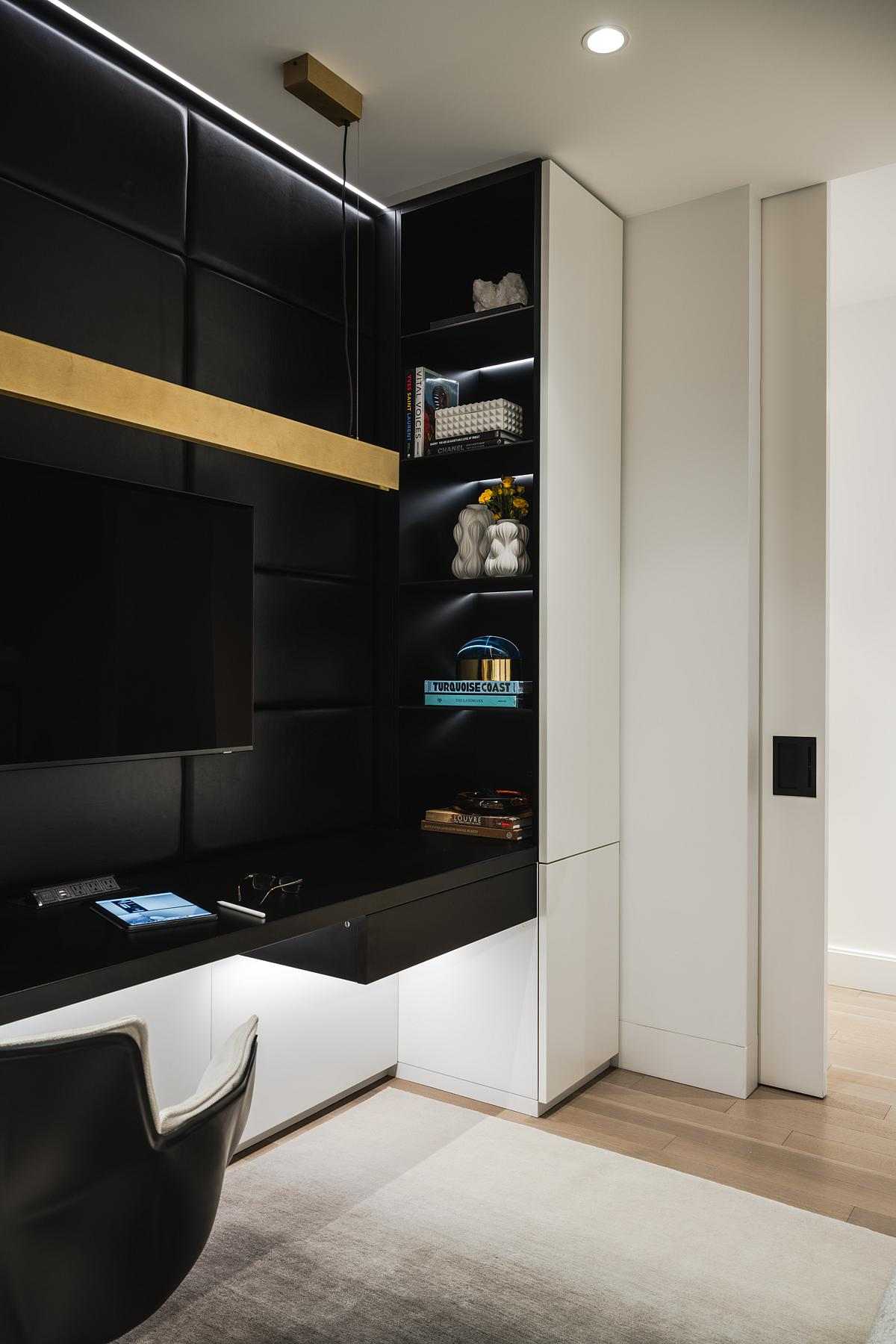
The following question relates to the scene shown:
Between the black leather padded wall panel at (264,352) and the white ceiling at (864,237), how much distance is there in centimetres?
167

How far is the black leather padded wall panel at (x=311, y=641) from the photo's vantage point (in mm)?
2717

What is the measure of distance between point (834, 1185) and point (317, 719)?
1.81m

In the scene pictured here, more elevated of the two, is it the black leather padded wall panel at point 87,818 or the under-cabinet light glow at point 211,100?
the under-cabinet light glow at point 211,100

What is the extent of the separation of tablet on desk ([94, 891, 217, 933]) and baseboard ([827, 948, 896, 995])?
302 cm

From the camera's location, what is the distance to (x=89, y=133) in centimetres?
226

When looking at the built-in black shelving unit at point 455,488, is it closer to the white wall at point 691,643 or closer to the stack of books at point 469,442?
the stack of books at point 469,442

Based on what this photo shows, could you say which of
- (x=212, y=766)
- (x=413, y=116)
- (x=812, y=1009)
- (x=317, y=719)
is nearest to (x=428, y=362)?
(x=413, y=116)

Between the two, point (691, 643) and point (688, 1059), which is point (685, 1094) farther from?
point (691, 643)

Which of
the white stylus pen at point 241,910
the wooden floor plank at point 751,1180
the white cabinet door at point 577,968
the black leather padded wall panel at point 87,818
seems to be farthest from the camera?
the white cabinet door at point 577,968

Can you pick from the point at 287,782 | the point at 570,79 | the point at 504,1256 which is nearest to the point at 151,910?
the point at 287,782

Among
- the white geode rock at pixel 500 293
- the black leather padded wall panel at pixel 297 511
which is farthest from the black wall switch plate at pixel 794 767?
the white geode rock at pixel 500 293

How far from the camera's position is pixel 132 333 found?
234 centimetres

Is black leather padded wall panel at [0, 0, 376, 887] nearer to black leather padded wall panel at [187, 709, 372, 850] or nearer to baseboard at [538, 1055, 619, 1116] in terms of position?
black leather padded wall panel at [187, 709, 372, 850]

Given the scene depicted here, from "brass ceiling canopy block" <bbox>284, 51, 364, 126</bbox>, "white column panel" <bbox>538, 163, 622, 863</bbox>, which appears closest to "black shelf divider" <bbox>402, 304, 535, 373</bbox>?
"white column panel" <bbox>538, 163, 622, 863</bbox>
